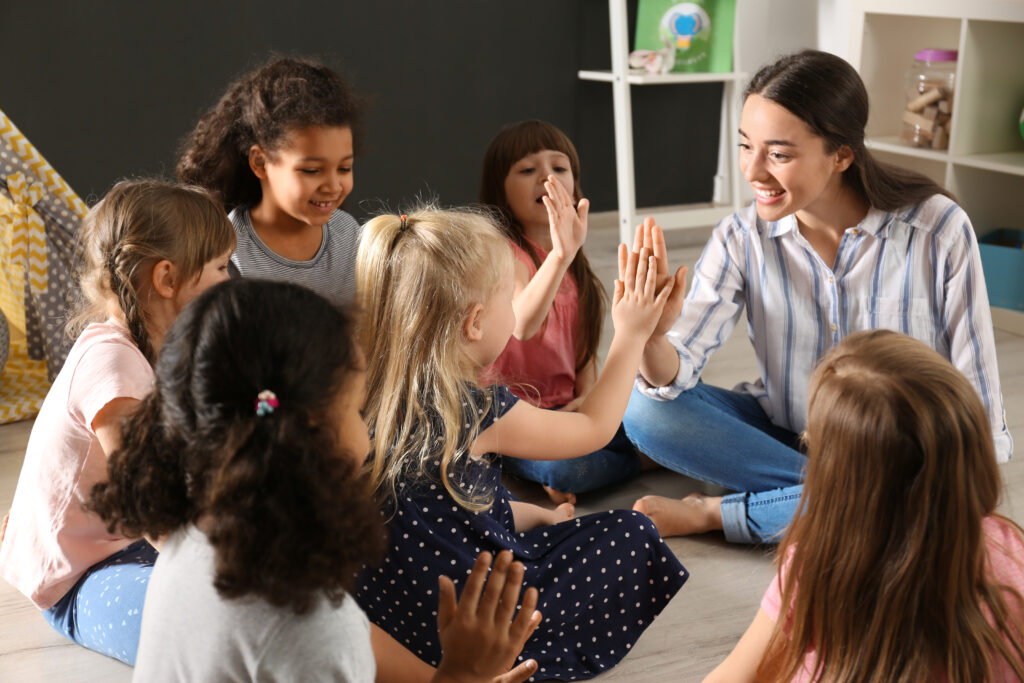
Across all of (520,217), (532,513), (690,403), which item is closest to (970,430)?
(532,513)

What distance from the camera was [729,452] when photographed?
1666 mm

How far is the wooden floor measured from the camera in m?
1.34

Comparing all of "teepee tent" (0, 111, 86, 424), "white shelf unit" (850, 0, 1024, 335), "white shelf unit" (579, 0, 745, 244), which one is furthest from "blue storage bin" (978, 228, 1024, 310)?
"teepee tent" (0, 111, 86, 424)

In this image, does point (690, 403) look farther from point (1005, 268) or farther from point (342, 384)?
point (1005, 268)

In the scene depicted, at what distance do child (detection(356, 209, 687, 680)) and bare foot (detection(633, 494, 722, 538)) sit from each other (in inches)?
10.6

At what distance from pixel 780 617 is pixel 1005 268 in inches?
86.1

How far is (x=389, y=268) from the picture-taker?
122 cm

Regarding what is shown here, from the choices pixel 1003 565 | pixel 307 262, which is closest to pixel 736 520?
pixel 1003 565

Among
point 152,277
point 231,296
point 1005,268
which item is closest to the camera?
point 231,296

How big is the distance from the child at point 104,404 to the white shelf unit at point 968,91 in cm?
215

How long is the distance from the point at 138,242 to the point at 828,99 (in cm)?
99

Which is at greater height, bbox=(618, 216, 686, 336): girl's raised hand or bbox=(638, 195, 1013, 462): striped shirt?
bbox=(618, 216, 686, 336): girl's raised hand

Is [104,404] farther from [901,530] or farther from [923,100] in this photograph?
[923,100]

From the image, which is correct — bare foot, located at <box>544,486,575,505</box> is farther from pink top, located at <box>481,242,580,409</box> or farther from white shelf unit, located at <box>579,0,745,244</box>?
white shelf unit, located at <box>579,0,745,244</box>
